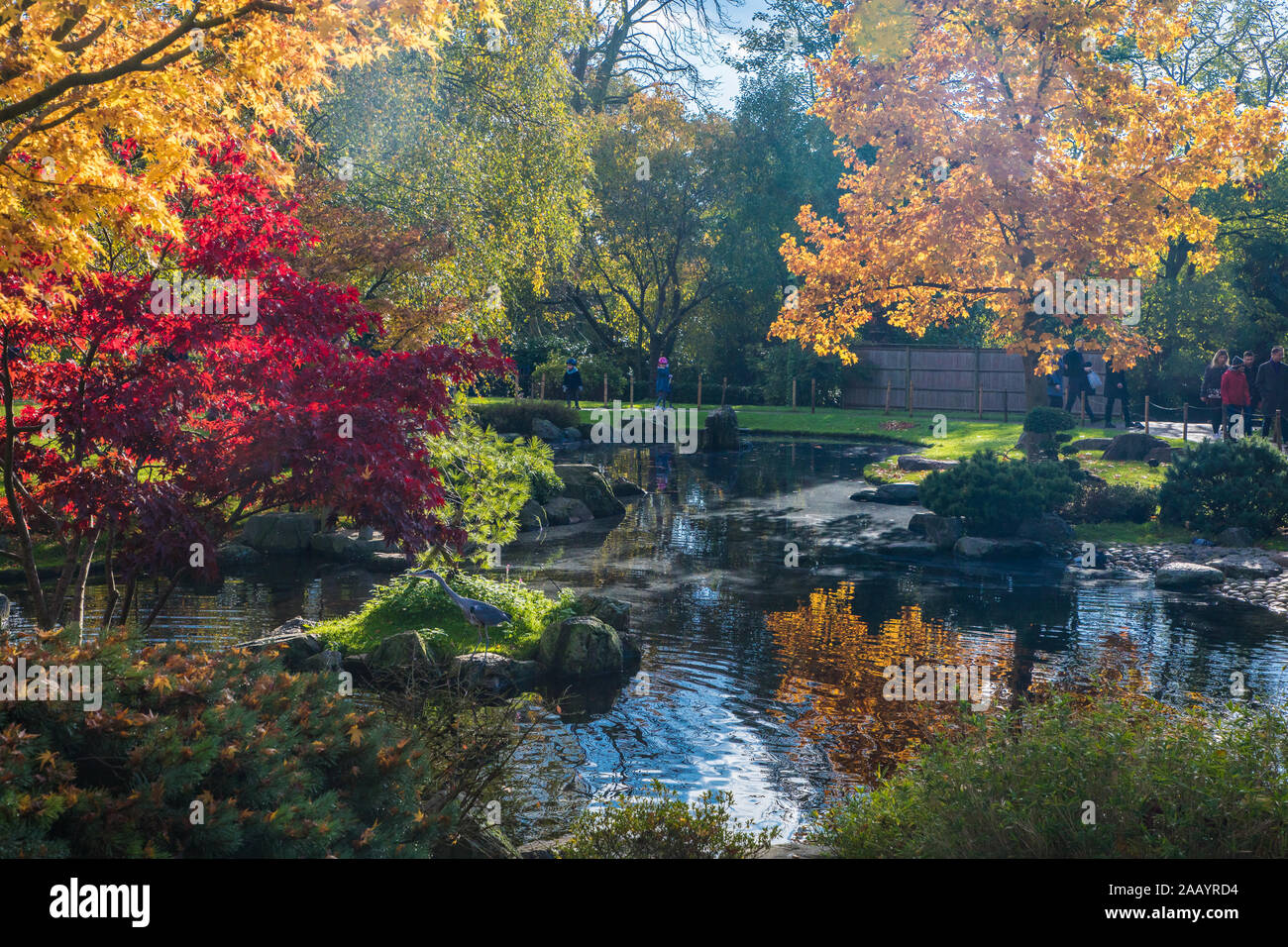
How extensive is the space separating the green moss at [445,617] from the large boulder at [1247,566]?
8.92 m

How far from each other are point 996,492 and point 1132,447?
24.7ft

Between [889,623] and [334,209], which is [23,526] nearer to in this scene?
[889,623]

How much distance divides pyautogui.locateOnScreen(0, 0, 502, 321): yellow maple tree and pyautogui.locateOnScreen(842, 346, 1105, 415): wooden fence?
3296 centimetres

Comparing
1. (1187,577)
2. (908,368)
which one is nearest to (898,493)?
(1187,577)

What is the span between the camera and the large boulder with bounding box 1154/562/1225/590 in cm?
1435

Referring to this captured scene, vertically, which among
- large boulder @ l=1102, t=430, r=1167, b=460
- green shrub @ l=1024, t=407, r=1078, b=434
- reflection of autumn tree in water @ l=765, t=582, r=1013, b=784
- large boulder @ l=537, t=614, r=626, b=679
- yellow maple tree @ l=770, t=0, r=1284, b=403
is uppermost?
yellow maple tree @ l=770, t=0, r=1284, b=403

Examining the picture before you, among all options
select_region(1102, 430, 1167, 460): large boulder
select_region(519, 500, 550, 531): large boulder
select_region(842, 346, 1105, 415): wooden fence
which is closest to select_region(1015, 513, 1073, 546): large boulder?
select_region(1102, 430, 1167, 460): large boulder

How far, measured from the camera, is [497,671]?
997cm

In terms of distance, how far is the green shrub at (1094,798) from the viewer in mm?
4816

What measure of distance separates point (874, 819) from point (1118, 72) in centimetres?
1943

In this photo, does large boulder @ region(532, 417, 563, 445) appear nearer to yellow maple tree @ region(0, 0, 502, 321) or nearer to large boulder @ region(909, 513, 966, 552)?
large boulder @ region(909, 513, 966, 552)

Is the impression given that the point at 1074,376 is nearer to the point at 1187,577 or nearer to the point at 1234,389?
the point at 1234,389

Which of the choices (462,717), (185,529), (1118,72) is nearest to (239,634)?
(462,717)

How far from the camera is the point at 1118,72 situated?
69.1 feet
